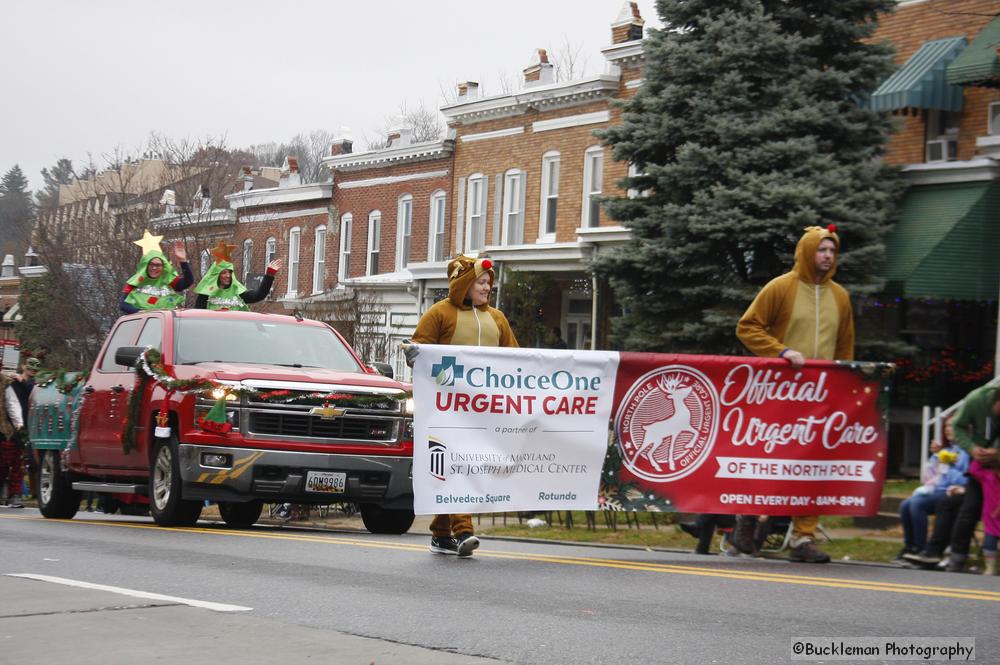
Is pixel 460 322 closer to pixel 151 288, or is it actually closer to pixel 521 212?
pixel 151 288

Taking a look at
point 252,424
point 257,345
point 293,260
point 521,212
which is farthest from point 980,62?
point 293,260

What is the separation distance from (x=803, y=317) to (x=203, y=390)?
5.20 meters

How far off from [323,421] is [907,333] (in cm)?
1281

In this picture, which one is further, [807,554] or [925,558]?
[925,558]

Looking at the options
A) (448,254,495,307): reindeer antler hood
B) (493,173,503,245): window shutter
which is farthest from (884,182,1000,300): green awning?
(493,173,503,245): window shutter

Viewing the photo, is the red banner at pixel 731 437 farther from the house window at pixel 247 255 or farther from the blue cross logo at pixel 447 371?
the house window at pixel 247 255

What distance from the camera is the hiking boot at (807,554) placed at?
10.6m

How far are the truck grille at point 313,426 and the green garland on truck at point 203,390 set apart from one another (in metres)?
0.14

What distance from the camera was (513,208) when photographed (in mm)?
36688

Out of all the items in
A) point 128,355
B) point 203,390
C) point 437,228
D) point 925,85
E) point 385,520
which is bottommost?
point 385,520

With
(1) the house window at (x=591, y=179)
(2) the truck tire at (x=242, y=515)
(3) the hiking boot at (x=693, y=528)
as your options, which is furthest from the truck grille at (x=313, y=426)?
(1) the house window at (x=591, y=179)

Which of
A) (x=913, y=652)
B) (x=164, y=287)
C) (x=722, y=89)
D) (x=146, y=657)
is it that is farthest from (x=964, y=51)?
(x=146, y=657)

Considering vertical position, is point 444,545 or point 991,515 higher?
point 991,515

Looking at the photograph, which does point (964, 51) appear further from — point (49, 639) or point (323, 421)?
point (49, 639)
